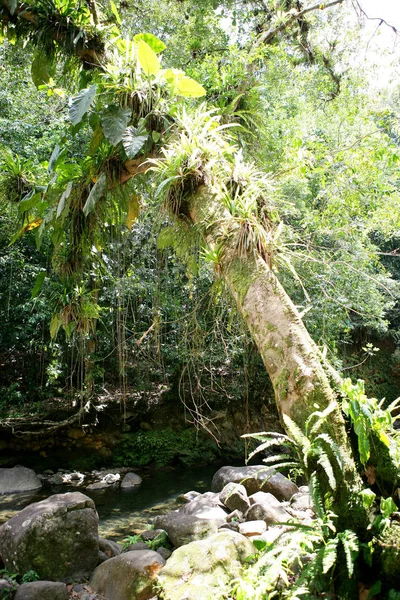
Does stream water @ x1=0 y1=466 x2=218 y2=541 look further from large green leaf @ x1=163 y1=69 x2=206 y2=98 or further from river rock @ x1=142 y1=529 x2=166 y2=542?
large green leaf @ x1=163 y1=69 x2=206 y2=98

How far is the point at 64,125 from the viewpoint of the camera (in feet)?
22.5

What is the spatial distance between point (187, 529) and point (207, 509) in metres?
0.88

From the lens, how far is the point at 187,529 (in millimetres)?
3674

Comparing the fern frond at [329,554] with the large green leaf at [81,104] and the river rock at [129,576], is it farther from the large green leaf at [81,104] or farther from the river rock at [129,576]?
the large green leaf at [81,104]

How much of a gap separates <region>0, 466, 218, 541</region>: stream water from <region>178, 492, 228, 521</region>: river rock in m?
0.56

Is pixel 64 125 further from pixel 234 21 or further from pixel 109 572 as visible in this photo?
pixel 109 572

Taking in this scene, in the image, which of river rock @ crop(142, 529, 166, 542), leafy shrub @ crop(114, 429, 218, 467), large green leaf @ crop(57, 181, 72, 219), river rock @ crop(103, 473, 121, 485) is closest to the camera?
large green leaf @ crop(57, 181, 72, 219)

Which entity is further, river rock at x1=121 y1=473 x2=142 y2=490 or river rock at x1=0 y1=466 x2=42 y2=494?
river rock at x1=121 y1=473 x2=142 y2=490

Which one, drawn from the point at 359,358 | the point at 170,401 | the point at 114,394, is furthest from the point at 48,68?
the point at 359,358

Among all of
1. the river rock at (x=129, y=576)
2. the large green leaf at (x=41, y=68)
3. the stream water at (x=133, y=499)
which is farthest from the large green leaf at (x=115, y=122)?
the stream water at (x=133, y=499)

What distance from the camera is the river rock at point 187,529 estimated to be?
3.61 m

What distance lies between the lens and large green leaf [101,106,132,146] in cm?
300

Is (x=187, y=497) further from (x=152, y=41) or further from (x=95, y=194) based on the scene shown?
(x=152, y=41)

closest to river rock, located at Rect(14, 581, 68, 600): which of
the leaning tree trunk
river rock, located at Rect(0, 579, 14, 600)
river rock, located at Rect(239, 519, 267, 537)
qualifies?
river rock, located at Rect(0, 579, 14, 600)
